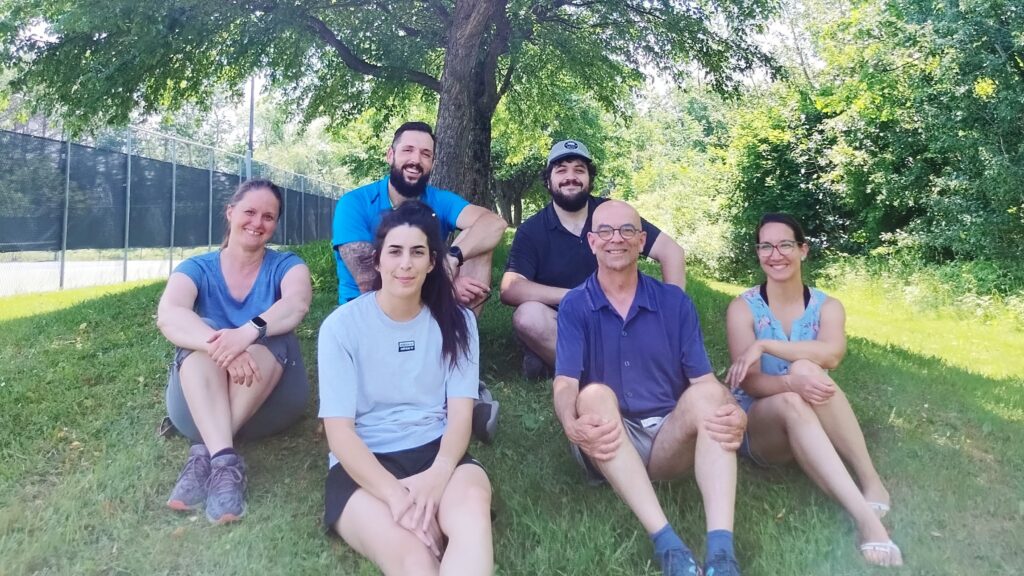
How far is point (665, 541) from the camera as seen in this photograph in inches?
101

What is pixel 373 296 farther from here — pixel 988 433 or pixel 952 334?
pixel 952 334

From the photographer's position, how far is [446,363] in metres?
2.90

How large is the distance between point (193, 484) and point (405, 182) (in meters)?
1.99

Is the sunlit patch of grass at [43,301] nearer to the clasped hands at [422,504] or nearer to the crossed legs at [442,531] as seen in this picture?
the crossed legs at [442,531]

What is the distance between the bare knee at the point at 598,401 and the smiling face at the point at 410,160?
1901 millimetres

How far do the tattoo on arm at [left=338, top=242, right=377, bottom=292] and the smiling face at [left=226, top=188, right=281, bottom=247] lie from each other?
521mm

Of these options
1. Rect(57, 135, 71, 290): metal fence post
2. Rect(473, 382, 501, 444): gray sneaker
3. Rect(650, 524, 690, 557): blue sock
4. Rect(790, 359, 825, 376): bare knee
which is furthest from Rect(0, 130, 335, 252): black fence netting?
Rect(790, 359, 825, 376): bare knee

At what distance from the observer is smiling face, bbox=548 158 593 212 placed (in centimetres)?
441

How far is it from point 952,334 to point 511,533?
9129 millimetres

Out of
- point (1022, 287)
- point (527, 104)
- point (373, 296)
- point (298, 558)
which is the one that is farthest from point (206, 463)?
point (1022, 287)

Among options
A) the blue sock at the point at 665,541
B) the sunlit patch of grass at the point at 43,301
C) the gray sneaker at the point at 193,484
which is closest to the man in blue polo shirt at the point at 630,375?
the blue sock at the point at 665,541

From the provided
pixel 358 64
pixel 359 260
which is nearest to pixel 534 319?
pixel 359 260

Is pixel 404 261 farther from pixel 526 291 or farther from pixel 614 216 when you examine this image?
pixel 526 291

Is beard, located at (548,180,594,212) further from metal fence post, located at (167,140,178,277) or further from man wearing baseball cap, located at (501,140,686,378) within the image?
metal fence post, located at (167,140,178,277)
